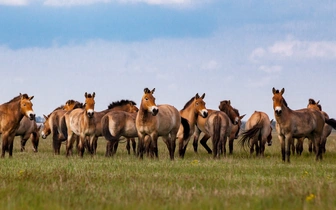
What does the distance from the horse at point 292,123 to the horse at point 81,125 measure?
6.92m

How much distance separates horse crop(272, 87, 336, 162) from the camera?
18781 millimetres

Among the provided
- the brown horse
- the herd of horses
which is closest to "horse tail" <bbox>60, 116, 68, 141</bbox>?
the herd of horses

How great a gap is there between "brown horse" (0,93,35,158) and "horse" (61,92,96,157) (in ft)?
6.73

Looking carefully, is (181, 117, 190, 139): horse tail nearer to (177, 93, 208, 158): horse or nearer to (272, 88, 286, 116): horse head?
(177, 93, 208, 158): horse

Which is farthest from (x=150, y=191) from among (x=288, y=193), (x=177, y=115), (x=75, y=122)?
(x=75, y=122)

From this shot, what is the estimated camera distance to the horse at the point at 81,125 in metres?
20.0

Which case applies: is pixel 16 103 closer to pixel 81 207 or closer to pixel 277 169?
pixel 277 169

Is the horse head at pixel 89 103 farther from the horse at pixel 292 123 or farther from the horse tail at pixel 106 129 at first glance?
the horse at pixel 292 123

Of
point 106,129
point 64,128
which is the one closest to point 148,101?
point 106,129

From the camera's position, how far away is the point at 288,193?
8.42 metres

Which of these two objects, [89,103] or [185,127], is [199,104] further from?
[89,103]

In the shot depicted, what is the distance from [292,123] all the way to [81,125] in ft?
26.7

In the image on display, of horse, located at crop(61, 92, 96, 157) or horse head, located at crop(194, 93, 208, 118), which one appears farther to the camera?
horse head, located at crop(194, 93, 208, 118)

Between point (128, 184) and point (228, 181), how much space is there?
2.18 meters
